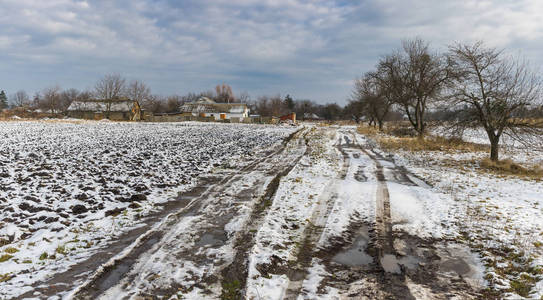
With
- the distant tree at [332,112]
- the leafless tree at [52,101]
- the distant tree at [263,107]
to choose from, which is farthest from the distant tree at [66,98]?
the distant tree at [332,112]

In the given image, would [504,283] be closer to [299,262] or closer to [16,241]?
[299,262]

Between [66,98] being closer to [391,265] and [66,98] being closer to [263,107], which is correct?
[263,107]

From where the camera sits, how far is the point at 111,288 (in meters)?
4.08

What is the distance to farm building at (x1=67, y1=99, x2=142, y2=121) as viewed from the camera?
7288 centimetres

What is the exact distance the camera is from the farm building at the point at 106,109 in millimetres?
72875

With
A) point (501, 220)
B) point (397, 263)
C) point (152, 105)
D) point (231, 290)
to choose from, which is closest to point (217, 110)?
point (152, 105)

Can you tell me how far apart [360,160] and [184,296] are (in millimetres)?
13766

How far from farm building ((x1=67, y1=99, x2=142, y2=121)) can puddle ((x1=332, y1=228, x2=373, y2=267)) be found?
75784 mm

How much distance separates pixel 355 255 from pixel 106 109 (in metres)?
81.3

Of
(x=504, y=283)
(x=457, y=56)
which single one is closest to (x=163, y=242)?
(x=504, y=283)

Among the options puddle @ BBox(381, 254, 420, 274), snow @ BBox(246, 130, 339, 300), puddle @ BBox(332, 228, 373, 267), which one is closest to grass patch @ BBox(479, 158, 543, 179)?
snow @ BBox(246, 130, 339, 300)

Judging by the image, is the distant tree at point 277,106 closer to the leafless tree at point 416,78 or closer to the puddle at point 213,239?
the leafless tree at point 416,78

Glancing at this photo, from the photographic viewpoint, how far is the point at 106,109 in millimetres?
73812

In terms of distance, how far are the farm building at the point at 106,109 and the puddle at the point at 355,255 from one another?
75784mm
